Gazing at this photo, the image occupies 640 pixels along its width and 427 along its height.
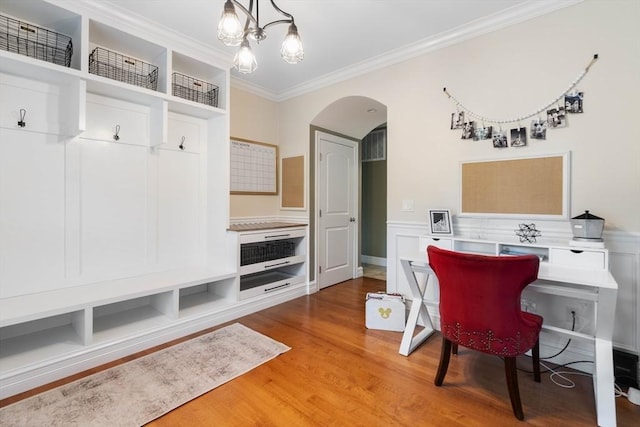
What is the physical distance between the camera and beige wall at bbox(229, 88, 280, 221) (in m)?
3.65

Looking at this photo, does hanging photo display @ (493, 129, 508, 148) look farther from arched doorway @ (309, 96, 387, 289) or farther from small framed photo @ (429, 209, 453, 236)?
arched doorway @ (309, 96, 387, 289)

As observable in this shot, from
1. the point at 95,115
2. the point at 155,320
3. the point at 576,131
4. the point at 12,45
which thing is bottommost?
the point at 155,320

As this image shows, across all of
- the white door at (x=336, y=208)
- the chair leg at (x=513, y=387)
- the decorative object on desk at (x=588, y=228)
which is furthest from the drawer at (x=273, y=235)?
the decorative object on desk at (x=588, y=228)

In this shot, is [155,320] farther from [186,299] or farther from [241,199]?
→ [241,199]

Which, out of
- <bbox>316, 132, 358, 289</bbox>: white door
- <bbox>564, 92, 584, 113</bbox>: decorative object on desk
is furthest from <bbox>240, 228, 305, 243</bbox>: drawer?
<bbox>564, 92, 584, 113</bbox>: decorative object on desk

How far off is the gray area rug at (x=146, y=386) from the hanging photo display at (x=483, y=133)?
2.38m

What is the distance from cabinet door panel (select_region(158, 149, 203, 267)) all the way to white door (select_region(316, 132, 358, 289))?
1539 mm

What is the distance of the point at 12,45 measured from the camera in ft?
7.10

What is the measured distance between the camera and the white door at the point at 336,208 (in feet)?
13.2

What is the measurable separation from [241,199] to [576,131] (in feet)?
10.7

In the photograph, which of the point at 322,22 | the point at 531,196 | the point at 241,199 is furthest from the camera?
the point at 241,199

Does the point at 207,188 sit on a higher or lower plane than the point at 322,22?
lower

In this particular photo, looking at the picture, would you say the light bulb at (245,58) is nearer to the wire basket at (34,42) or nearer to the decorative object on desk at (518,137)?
the wire basket at (34,42)

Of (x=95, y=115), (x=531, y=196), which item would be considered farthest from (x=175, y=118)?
(x=531, y=196)
